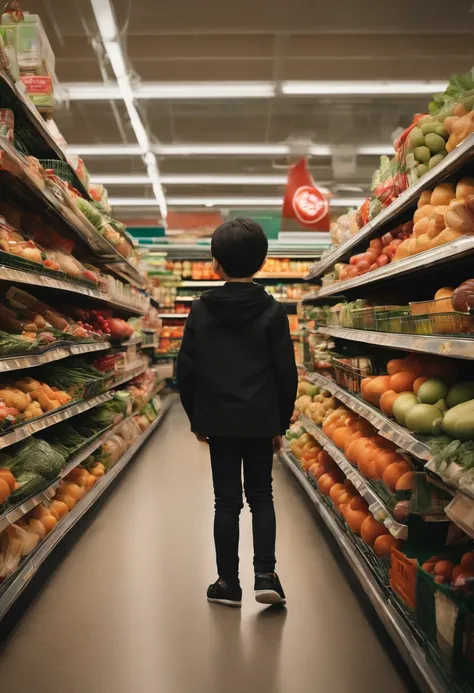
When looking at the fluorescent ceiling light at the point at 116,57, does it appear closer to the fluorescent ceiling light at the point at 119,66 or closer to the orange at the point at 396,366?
the fluorescent ceiling light at the point at 119,66

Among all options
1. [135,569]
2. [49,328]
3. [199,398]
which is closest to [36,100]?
[49,328]

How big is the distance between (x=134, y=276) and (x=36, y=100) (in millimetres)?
2977

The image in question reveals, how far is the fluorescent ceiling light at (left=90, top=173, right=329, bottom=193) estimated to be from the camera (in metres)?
13.2

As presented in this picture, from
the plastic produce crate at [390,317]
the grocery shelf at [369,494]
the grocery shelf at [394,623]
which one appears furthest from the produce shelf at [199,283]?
the plastic produce crate at [390,317]

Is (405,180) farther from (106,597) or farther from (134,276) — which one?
(134,276)

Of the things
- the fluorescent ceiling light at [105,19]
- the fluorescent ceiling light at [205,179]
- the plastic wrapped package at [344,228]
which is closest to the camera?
the plastic wrapped package at [344,228]

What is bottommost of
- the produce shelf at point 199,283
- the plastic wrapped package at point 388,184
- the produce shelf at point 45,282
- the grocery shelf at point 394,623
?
the grocery shelf at point 394,623

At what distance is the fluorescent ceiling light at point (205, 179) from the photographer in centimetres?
1323

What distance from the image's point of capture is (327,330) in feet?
13.8

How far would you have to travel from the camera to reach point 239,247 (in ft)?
8.25

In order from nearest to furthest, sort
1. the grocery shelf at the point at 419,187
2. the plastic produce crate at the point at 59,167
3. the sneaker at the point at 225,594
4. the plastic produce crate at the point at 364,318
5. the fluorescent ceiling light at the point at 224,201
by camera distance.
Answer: the grocery shelf at the point at 419,187 → the sneaker at the point at 225,594 → the plastic produce crate at the point at 364,318 → the plastic produce crate at the point at 59,167 → the fluorescent ceiling light at the point at 224,201

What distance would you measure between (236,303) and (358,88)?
281 inches

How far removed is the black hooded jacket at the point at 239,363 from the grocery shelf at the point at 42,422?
2.28 feet

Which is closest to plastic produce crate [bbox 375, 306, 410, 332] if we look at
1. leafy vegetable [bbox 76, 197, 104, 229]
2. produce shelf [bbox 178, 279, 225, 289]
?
leafy vegetable [bbox 76, 197, 104, 229]
